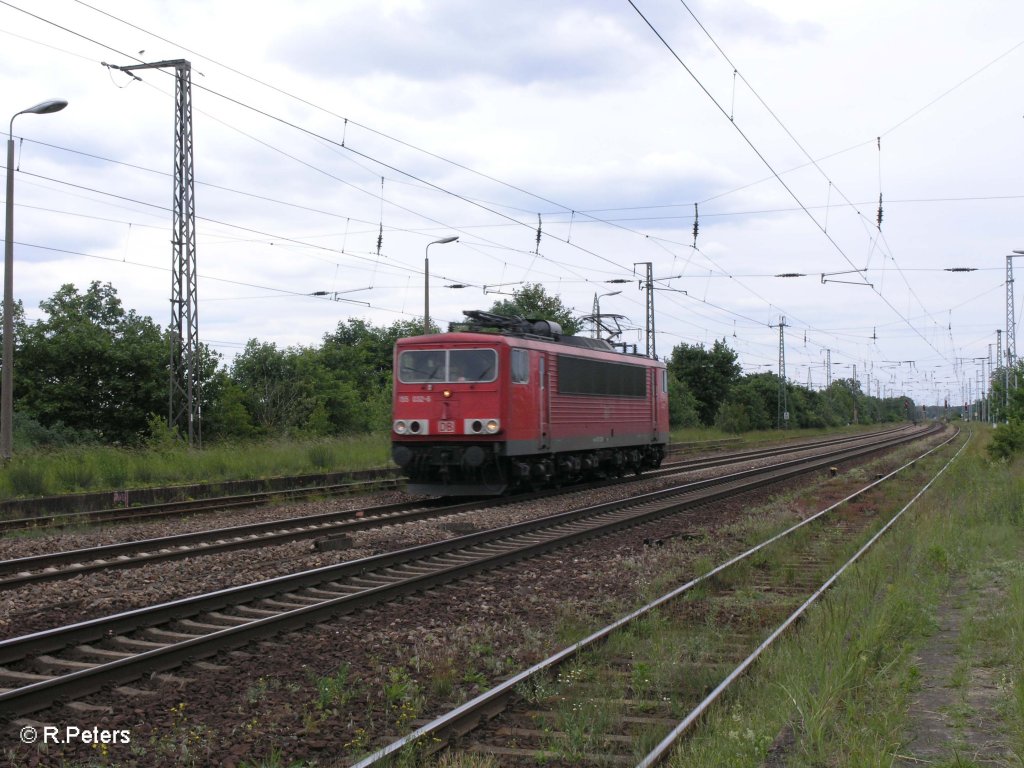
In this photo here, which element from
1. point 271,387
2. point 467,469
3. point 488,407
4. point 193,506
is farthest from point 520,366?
point 271,387

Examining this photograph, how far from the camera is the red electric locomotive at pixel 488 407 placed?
17750 mm

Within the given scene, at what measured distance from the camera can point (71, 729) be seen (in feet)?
17.4

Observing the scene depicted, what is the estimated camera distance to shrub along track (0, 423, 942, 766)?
530 cm

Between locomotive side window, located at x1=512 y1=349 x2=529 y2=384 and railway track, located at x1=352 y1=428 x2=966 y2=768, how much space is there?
8119mm

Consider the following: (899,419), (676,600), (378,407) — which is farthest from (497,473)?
(899,419)

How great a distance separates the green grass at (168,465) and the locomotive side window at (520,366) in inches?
279

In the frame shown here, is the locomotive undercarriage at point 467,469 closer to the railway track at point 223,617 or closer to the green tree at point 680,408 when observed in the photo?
the railway track at point 223,617

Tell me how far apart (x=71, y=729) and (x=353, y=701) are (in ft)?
5.40

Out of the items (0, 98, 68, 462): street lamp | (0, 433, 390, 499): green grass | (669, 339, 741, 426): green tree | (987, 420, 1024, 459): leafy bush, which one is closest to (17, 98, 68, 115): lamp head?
(0, 98, 68, 462): street lamp

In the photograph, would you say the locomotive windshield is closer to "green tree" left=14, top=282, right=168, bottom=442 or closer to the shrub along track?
the shrub along track

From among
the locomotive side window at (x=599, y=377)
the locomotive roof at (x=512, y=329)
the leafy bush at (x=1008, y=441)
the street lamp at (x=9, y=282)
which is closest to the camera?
the street lamp at (x=9, y=282)

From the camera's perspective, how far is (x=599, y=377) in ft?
71.5

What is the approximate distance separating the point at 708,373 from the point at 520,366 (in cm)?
5123

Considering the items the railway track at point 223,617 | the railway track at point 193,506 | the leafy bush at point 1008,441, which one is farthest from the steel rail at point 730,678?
the leafy bush at point 1008,441
